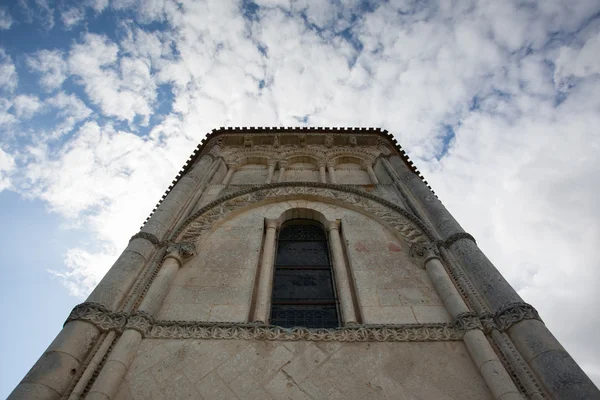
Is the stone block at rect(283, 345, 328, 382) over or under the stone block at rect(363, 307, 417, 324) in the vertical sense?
under

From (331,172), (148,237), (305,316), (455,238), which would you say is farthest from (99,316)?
(331,172)

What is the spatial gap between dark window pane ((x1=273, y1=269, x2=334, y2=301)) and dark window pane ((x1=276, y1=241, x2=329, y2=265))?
332 millimetres

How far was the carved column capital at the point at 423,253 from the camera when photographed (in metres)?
7.33

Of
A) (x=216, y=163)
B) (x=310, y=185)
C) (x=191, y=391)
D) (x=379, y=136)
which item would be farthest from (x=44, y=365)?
(x=379, y=136)

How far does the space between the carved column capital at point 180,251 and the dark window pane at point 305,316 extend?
6.40ft

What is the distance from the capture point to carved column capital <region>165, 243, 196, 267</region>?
739 cm

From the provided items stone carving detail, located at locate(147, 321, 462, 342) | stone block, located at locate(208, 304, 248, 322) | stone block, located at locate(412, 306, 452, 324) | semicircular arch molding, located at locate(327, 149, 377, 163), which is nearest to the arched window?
stone block, located at locate(208, 304, 248, 322)

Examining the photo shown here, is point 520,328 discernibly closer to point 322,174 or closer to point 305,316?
point 305,316

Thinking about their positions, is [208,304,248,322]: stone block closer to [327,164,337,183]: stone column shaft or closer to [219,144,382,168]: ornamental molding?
[327,164,337,183]: stone column shaft

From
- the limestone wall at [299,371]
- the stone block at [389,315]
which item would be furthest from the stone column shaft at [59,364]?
the stone block at [389,315]

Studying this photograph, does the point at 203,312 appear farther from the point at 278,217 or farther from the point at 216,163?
the point at 216,163

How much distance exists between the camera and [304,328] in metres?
5.76

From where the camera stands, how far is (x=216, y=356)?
5391 mm

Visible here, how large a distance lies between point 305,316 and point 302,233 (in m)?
2.88
